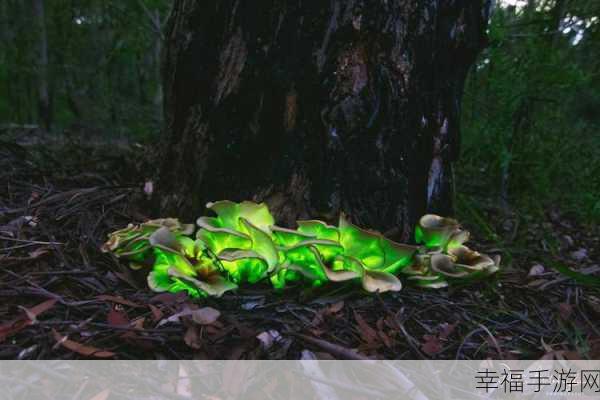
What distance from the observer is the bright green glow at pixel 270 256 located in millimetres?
1686

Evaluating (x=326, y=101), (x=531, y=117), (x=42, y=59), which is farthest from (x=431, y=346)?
(x=42, y=59)

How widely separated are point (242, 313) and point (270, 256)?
0.24 m

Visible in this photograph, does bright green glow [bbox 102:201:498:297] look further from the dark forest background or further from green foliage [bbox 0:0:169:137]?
green foliage [bbox 0:0:169:137]

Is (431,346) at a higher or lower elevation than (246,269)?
lower

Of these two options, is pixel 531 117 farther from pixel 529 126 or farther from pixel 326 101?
pixel 326 101

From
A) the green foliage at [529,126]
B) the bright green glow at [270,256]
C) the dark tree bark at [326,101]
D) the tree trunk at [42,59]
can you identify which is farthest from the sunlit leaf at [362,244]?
the tree trunk at [42,59]

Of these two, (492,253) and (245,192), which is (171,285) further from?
(492,253)

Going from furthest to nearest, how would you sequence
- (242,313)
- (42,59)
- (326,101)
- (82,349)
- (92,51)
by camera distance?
(92,51), (42,59), (326,101), (242,313), (82,349)

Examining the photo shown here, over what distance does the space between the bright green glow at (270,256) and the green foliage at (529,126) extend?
5.45 feet

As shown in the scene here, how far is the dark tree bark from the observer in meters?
1.97

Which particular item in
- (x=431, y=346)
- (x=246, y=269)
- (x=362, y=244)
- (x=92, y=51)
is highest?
(x=92, y=51)

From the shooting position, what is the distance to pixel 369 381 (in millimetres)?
1374

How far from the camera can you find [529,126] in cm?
343

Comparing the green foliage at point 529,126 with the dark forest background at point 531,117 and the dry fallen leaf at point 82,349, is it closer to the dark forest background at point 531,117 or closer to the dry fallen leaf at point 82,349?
the dark forest background at point 531,117
